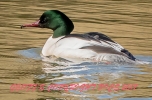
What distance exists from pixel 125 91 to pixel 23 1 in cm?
1143

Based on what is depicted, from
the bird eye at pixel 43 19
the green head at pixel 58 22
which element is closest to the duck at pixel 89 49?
the green head at pixel 58 22

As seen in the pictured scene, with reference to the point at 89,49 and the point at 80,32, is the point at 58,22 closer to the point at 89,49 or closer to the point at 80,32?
the point at 89,49

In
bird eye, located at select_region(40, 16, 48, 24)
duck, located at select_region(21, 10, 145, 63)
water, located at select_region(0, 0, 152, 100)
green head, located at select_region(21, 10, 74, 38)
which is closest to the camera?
water, located at select_region(0, 0, 152, 100)

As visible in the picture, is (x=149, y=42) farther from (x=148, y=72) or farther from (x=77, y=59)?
(x=148, y=72)

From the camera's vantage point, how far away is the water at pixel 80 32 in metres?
8.35

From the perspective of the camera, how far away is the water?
8352 millimetres

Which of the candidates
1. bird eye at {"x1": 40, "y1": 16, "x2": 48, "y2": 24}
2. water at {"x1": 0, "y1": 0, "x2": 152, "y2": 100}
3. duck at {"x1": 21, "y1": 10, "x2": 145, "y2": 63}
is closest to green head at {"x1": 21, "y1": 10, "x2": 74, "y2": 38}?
bird eye at {"x1": 40, "y1": 16, "x2": 48, "y2": 24}

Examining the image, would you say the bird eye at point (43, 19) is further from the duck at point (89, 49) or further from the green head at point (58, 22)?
the duck at point (89, 49)

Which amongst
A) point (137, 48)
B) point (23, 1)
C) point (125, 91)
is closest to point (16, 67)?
point (125, 91)

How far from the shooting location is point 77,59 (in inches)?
440

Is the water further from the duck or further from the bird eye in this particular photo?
the bird eye

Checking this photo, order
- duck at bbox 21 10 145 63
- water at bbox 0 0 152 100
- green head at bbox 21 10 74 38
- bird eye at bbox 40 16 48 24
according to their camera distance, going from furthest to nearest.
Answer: bird eye at bbox 40 16 48 24 < green head at bbox 21 10 74 38 < duck at bbox 21 10 145 63 < water at bbox 0 0 152 100

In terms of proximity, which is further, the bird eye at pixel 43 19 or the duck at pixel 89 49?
the bird eye at pixel 43 19

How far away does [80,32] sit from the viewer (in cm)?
1480
